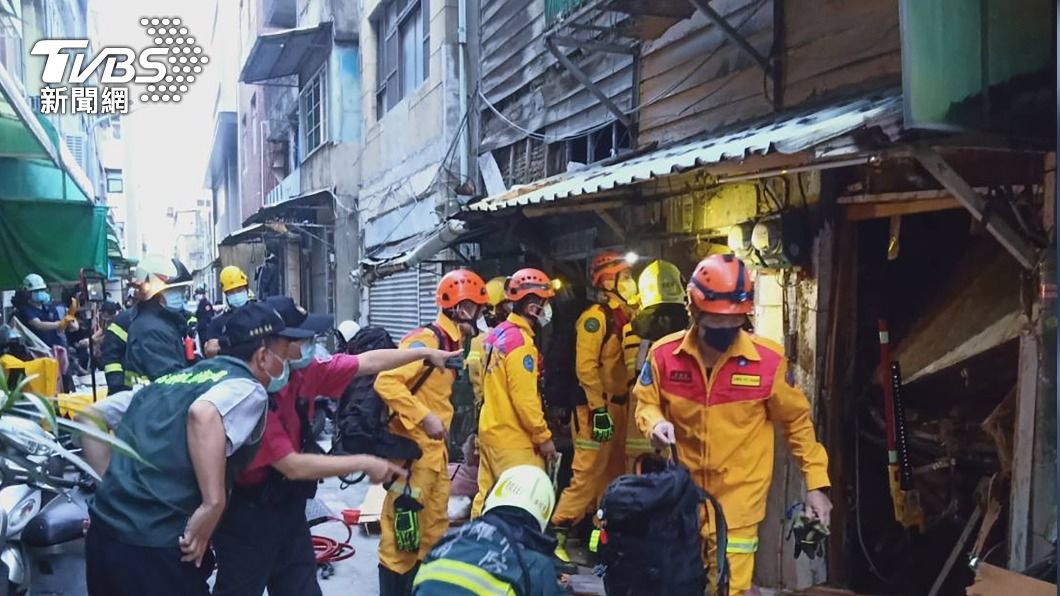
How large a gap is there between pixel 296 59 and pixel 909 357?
17.6 m

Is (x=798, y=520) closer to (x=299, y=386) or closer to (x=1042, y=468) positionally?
(x=1042, y=468)

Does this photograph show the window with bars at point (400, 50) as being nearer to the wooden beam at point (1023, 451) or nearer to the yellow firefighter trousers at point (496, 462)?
the yellow firefighter trousers at point (496, 462)

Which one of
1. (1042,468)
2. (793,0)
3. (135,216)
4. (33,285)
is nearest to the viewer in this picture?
(1042,468)

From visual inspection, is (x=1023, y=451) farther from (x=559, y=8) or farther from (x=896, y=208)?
(x=559, y=8)

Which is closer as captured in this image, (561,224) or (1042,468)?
(1042,468)

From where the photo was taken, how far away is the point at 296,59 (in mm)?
19781

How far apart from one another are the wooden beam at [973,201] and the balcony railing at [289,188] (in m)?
18.4

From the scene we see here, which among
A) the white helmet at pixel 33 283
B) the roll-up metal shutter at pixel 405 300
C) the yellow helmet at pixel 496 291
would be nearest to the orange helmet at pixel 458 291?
the yellow helmet at pixel 496 291

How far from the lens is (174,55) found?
9.43 m

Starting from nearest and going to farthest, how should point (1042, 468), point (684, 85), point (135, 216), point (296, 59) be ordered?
point (1042, 468) → point (684, 85) → point (296, 59) → point (135, 216)

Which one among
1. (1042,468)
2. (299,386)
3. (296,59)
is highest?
(296,59)

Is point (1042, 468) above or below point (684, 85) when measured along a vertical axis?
below

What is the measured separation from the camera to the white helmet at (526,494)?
2914mm

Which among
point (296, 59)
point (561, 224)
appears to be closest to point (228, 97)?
point (296, 59)
